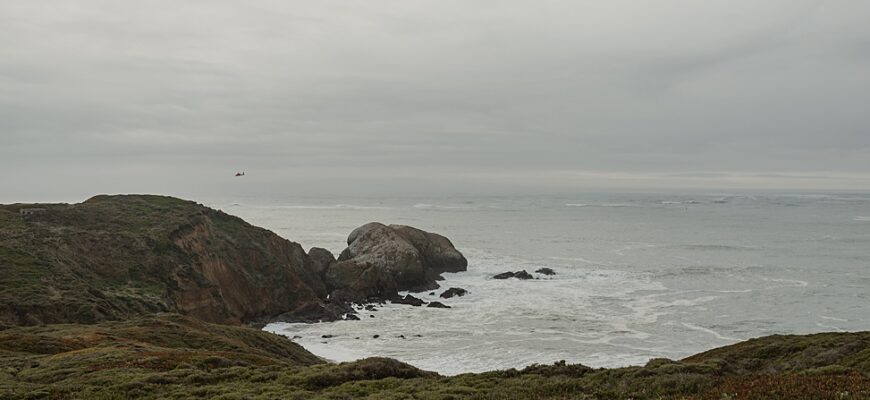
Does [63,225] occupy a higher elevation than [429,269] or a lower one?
higher

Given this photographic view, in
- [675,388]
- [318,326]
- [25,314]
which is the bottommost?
[318,326]

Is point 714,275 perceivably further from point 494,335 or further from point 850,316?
point 494,335

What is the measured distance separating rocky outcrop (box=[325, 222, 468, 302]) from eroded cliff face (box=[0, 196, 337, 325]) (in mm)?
2753

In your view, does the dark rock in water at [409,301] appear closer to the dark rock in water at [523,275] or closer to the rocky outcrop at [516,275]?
the rocky outcrop at [516,275]

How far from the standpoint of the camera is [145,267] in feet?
139

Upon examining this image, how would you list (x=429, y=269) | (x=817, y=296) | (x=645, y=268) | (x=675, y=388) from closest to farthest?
(x=675, y=388) → (x=817, y=296) → (x=429, y=269) → (x=645, y=268)

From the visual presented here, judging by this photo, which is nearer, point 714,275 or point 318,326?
point 318,326

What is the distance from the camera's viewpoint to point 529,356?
34.0 metres

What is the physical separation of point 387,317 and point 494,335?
10.4 m

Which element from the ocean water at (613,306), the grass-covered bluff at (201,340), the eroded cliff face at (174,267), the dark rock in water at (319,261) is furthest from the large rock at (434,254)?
the grass-covered bluff at (201,340)

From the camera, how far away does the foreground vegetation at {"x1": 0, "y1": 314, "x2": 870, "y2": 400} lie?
43.3 feet

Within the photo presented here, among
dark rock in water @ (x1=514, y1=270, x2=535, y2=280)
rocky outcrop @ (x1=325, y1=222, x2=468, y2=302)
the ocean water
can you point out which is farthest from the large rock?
dark rock in water @ (x1=514, y1=270, x2=535, y2=280)

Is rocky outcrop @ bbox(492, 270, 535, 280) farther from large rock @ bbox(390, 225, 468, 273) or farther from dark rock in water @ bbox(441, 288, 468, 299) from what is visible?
dark rock in water @ bbox(441, 288, 468, 299)

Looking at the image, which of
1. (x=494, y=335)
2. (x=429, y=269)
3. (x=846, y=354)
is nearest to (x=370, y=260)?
(x=429, y=269)
